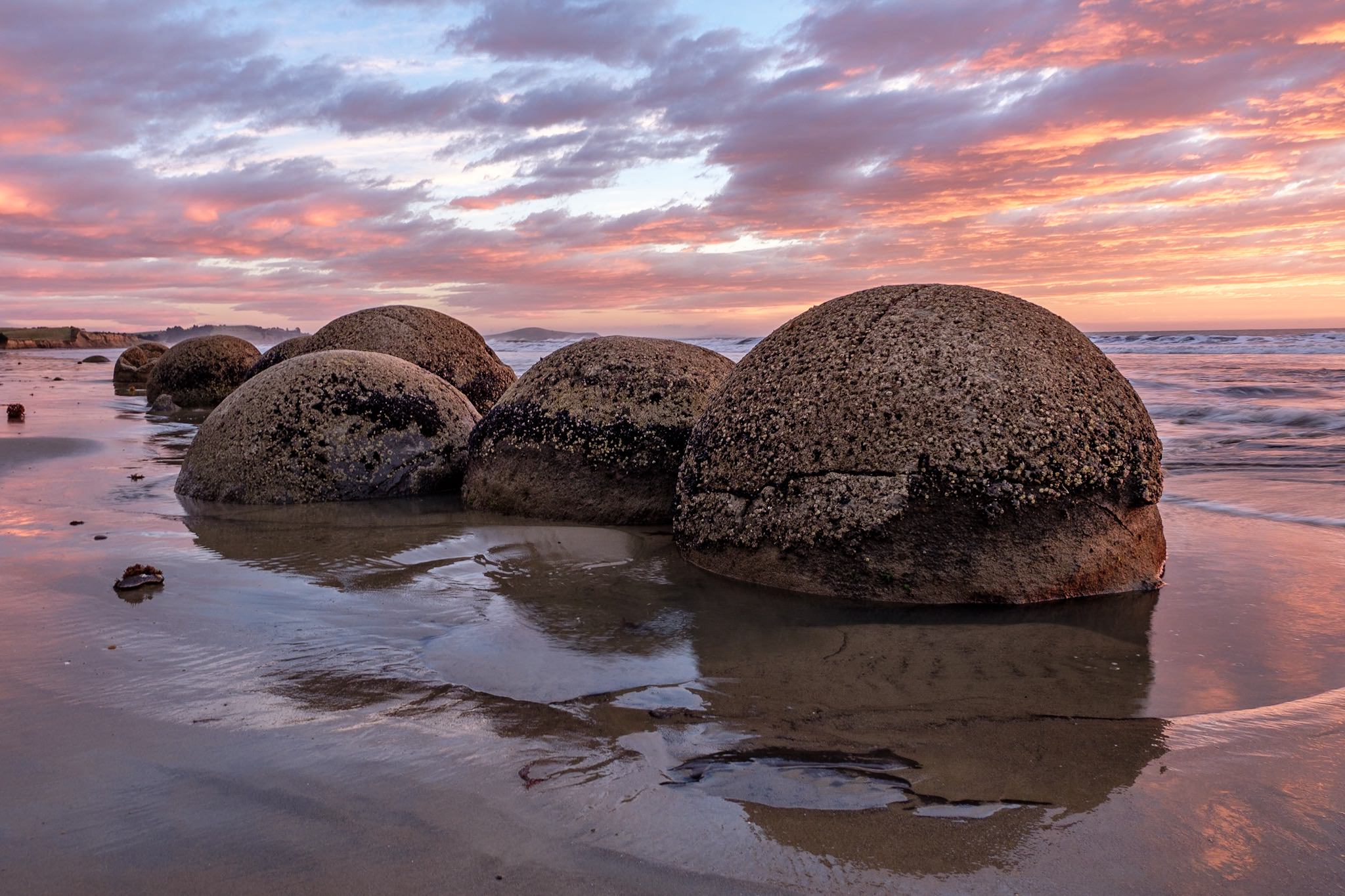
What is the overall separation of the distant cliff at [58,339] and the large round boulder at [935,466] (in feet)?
178

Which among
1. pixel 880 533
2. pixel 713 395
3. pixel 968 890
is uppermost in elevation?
pixel 713 395

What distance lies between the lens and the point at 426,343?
10.9m

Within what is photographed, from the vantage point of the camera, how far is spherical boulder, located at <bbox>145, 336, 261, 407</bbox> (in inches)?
639

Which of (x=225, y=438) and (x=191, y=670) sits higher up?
(x=225, y=438)

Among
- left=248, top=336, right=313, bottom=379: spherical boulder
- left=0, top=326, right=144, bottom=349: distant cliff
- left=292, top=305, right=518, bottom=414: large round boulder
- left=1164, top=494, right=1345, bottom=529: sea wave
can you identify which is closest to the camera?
left=1164, top=494, right=1345, bottom=529: sea wave

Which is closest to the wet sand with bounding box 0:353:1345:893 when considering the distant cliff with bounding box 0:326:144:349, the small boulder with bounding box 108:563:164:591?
the small boulder with bounding box 108:563:164:591

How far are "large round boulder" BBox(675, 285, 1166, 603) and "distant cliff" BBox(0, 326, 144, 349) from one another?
178 ft

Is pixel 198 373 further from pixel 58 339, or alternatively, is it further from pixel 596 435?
pixel 58 339

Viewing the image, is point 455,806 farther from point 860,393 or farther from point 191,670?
point 860,393

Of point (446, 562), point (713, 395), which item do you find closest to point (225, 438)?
point (446, 562)

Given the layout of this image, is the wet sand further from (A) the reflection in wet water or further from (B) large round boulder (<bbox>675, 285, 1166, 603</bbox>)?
(B) large round boulder (<bbox>675, 285, 1166, 603</bbox>)

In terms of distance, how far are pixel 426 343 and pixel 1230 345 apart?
33.2 m

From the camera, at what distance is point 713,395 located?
567cm

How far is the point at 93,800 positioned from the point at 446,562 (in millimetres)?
2845
